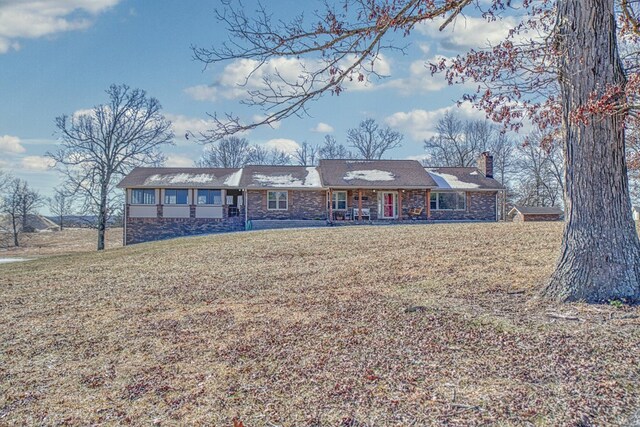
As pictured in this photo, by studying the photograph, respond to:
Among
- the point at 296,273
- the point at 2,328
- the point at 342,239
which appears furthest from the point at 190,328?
the point at 342,239

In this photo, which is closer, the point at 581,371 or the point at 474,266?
the point at 581,371

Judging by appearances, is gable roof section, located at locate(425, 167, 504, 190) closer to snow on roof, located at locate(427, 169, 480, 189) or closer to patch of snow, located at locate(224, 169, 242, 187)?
snow on roof, located at locate(427, 169, 480, 189)

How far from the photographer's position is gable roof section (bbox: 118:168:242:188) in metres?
24.8

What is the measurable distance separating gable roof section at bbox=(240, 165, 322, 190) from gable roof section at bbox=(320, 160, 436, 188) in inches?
29.9

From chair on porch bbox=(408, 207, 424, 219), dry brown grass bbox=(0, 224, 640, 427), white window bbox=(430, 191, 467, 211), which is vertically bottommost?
dry brown grass bbox=(0, 224, 640, 427)

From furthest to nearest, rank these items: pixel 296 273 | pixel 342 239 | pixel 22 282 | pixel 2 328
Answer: pixel 342 239 < pixel 22 282 < pixel 296 273 < pixel 2 328

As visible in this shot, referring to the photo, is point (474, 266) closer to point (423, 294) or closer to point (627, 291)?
point (423, 294)

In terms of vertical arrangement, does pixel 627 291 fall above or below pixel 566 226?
below

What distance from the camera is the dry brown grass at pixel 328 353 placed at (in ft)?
9.95

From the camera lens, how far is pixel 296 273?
27.6ft

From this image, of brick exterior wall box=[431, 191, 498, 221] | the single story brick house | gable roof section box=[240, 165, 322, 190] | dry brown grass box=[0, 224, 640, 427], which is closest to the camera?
dry brown grass box=[0, 224, 640, 427]

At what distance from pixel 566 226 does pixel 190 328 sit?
14.1 ft

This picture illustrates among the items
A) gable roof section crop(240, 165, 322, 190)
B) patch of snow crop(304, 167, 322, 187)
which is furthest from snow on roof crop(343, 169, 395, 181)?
gable roof section crop(240, 165, 322, 190)

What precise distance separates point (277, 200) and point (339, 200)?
3271mm
